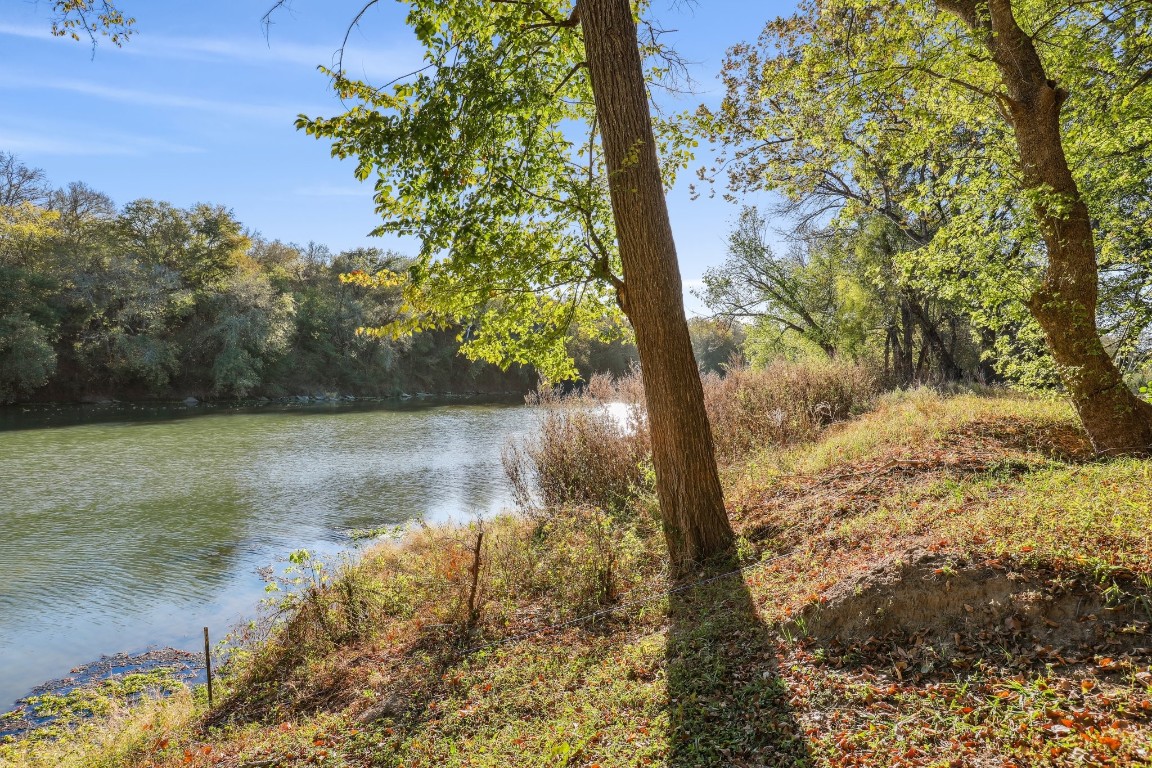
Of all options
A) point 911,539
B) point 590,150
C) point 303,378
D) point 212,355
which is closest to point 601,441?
point 590,150

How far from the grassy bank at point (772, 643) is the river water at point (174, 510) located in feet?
8.87

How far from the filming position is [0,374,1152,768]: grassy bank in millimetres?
2797

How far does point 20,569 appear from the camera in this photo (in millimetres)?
9445

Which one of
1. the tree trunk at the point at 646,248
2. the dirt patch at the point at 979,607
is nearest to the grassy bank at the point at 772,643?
the dirt patch at the point at 979,607

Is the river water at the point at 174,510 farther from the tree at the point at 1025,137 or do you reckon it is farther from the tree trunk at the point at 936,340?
the tree trunk at the point at 936,340

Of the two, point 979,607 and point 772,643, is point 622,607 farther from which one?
point 979,607

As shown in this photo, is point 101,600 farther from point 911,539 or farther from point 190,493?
point 911,539

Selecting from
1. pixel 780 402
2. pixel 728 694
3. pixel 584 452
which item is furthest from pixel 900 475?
pixel 780 402

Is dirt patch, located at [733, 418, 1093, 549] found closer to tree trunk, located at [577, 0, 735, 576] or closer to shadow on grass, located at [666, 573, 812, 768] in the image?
tree trunk, located at [577, 0, 735, 576]

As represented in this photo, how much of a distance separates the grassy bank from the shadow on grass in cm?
2

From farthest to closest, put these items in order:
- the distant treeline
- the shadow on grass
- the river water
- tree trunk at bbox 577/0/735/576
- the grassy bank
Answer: the distant treeline, the river water, tree trunk at bbox 577/0/735/576, the shadow on grass, the grassy bank

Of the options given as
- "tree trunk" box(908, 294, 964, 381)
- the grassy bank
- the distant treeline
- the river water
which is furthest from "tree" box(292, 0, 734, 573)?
the distant treeline

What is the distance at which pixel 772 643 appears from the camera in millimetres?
3848

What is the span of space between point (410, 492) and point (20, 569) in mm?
7101
